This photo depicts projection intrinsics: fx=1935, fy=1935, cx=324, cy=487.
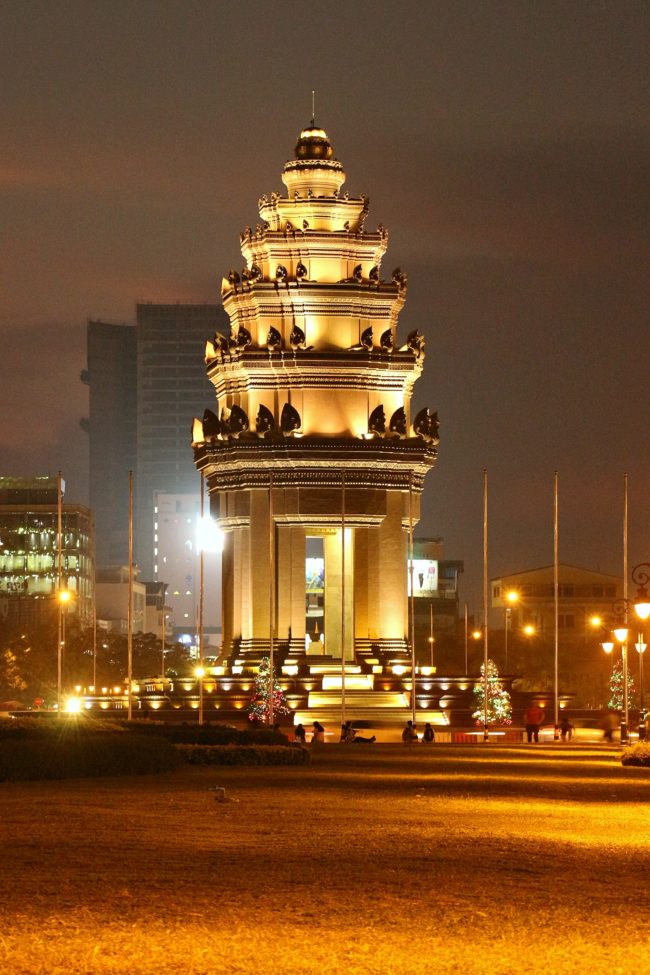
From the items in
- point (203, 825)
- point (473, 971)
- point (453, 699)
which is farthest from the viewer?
point (453, 699)

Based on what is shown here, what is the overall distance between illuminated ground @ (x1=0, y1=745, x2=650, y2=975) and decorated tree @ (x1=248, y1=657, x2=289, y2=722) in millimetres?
41618

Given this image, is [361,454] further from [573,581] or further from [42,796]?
[573,581]

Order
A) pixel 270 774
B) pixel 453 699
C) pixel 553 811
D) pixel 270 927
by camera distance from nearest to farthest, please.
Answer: pixel 270 927 → pixel 553 811 → pixel 270 774 → pixel 453 699

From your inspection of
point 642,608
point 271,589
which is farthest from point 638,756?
→ point 271,589

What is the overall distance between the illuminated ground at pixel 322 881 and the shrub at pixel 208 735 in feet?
52.4

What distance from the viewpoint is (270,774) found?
43.9 metres

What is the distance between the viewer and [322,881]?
71.3ft

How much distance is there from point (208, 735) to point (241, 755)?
6.28m

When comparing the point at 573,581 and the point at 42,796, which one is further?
the point at 573,581

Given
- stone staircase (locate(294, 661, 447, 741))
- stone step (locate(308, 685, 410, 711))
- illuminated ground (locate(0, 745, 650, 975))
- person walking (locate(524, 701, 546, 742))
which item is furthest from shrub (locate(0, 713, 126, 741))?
stone step (locate(308, 685, 410, 711))

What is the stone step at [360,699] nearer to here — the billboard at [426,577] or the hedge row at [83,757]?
the hedge row at [83,757]

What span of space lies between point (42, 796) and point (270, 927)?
16.5m

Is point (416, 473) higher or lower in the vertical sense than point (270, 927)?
higher

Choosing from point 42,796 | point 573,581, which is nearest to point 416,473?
point 42,796
